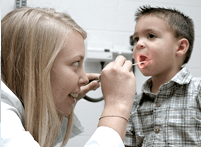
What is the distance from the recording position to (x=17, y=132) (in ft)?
1.69

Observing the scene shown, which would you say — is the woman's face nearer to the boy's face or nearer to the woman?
the woman

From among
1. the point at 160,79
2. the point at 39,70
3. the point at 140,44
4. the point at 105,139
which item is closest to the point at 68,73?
the point at 39,70

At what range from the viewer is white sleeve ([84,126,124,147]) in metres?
0.57

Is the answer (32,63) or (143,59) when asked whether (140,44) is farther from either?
(32,63)

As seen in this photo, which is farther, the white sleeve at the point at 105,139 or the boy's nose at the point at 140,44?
the boy's nose at the point at 140,44

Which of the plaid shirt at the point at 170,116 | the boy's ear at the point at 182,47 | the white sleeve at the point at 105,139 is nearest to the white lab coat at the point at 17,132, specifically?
the white sleeve at the point at 105,139

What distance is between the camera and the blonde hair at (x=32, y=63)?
67 centimetres

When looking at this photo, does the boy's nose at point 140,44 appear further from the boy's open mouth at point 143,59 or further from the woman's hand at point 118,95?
the woman's hand at point 118,95

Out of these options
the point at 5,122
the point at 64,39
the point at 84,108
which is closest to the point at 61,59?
the point at 64,39

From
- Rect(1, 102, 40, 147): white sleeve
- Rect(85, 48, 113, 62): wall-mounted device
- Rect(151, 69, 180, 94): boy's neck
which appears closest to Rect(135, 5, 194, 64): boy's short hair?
Rect(151, 69, 180, 94): boy's neck

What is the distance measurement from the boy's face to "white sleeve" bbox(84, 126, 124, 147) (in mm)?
623

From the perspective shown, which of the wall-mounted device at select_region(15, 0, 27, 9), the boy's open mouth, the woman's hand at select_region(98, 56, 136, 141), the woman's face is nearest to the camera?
the woman's hand at select_region(98, 56, 136, 141)

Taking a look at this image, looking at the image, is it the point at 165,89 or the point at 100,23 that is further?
the point at 100,23

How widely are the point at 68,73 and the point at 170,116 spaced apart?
606mm
